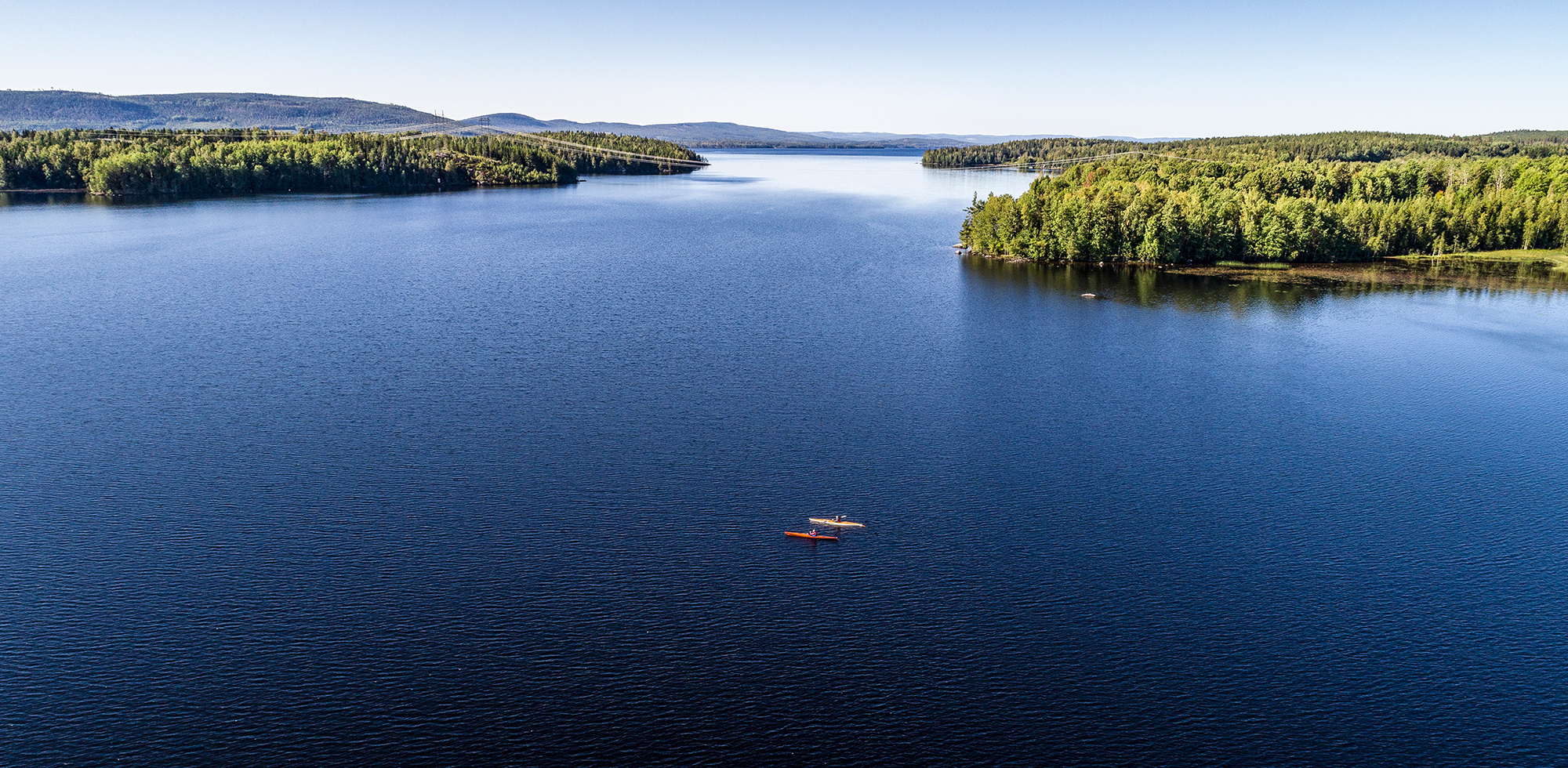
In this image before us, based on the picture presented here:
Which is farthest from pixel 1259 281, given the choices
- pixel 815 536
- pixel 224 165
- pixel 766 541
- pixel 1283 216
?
pixel 224 165

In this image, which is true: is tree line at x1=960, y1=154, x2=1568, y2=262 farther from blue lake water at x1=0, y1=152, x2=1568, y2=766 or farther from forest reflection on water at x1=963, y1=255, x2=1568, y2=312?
blue lake water at x1=0, y1=152, x2=1568, y2=766

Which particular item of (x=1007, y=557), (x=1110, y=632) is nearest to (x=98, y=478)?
(x=1007, y=557)

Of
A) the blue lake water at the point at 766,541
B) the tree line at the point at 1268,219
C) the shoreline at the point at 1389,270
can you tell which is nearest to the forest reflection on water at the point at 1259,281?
the shoreline at the point at 1389,270

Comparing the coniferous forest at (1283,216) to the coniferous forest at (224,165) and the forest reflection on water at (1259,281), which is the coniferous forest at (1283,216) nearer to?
the forest reflection on water at (1259,281)

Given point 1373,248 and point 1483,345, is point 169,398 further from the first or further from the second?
point 1373,248

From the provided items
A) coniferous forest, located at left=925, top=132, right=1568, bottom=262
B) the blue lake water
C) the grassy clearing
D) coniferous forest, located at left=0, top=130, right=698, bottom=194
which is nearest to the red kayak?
the blue lake water
